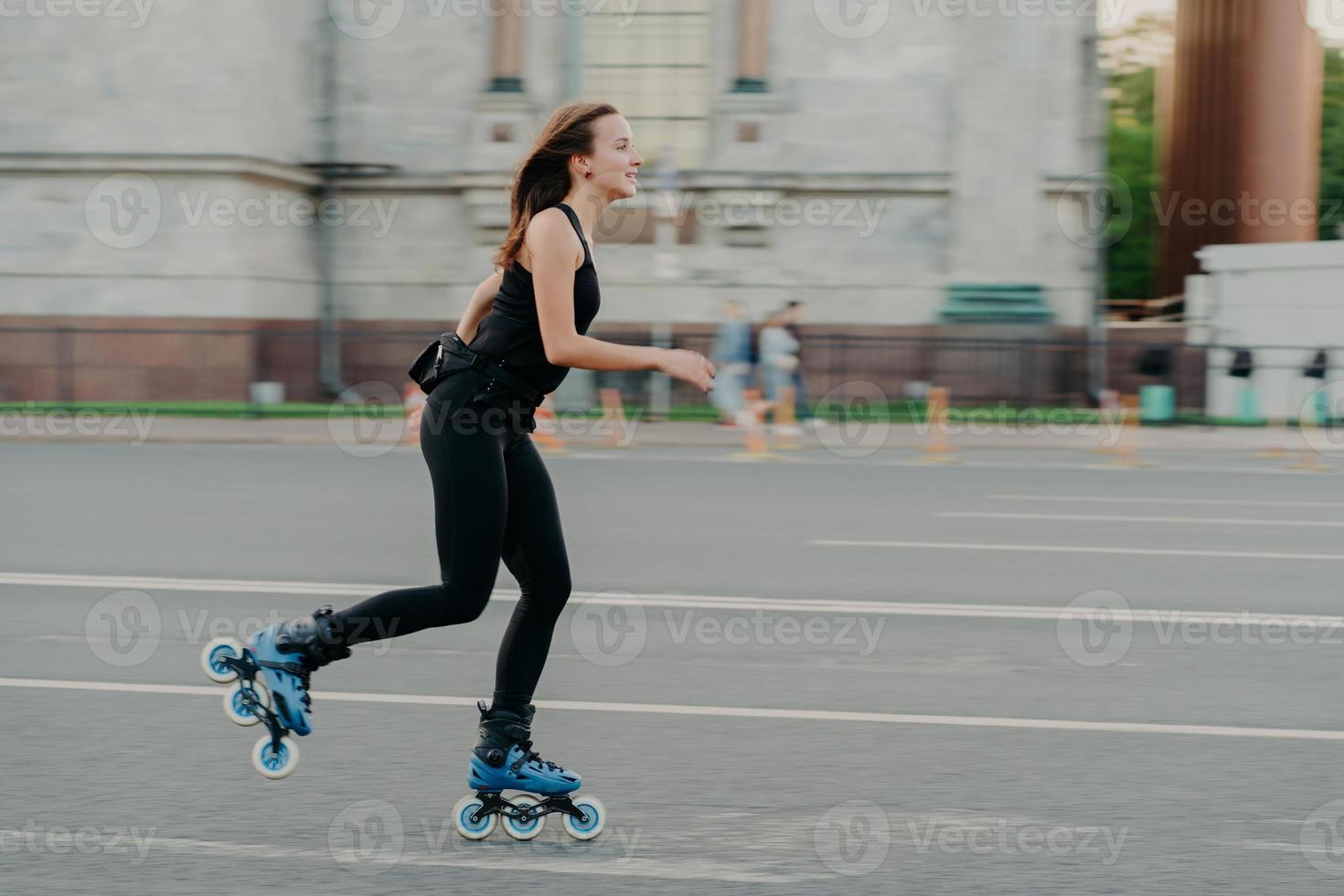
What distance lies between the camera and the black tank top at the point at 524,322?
4605mm

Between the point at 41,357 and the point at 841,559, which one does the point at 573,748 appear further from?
the point at 41,357

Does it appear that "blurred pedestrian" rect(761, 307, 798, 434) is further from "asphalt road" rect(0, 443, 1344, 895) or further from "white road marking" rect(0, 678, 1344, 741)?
"white road marking" rect(0, 678, 1344, 741)

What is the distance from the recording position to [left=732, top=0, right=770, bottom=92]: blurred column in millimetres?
26703

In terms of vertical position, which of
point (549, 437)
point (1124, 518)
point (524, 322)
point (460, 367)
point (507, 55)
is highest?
point (507, 55)

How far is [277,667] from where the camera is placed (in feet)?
15.5

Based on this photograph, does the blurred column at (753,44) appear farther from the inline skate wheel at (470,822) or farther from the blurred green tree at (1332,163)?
the blurred green tree at (1332,163)

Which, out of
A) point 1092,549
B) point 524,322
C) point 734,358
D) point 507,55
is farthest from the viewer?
point 507,55

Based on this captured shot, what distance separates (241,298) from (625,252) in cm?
574

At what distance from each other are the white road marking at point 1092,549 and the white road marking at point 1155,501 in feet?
10.3

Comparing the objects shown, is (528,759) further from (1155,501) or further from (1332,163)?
(1332,163)

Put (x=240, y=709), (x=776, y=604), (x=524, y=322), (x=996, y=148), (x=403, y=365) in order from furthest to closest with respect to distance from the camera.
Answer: (x=996, y=148) < (x=403, y=365) < (x=776, y=604) < (x=240, y=709) < (x=524, y=322)

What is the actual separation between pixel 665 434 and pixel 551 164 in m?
16.7

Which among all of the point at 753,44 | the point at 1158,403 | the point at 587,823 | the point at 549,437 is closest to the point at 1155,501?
the point at 549,437

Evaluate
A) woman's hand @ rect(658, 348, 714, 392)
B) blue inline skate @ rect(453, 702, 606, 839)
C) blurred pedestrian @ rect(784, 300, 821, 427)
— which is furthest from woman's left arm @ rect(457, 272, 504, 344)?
blurred pedestrian @ rect(784, 300, 821, 427)
